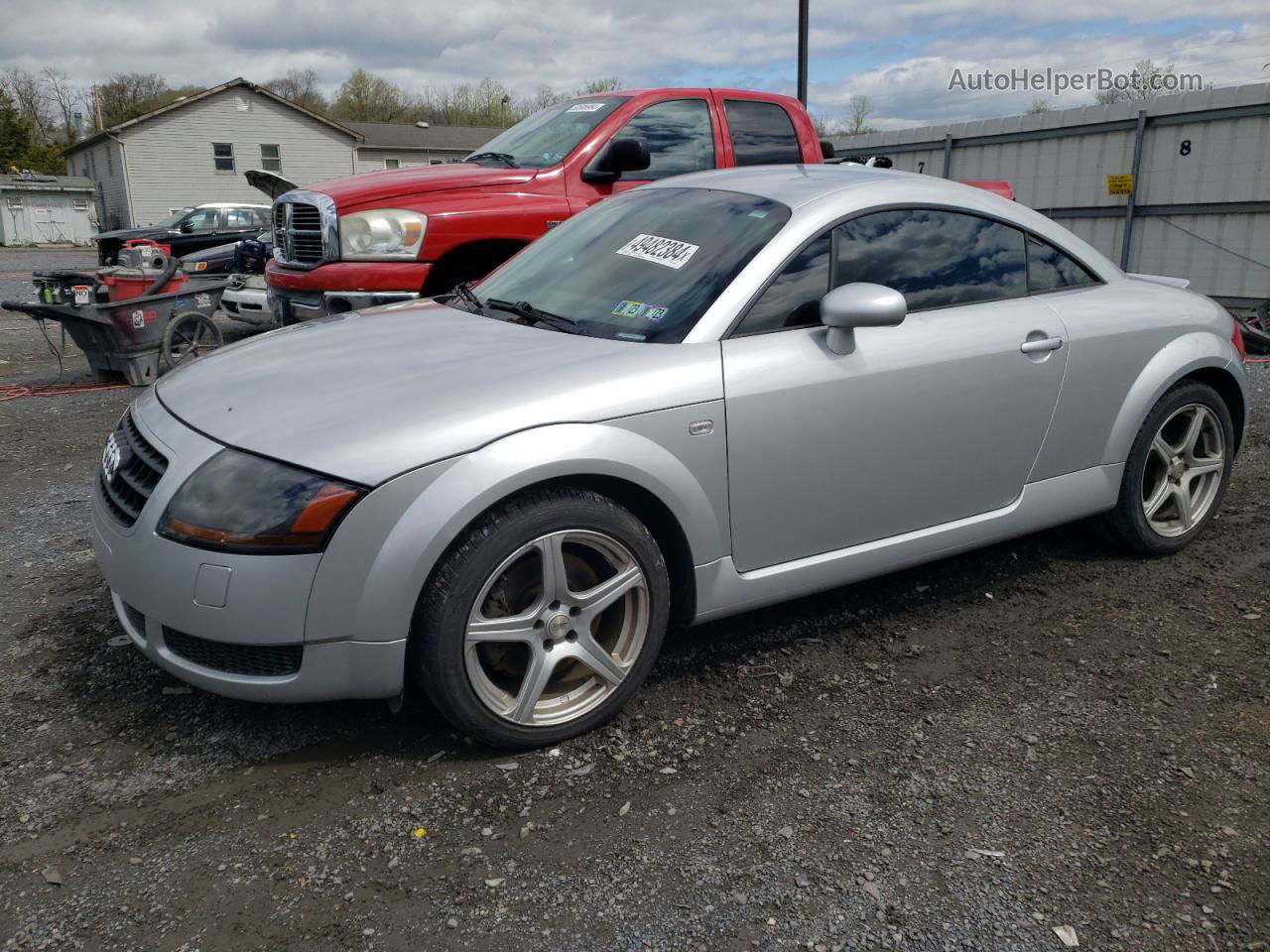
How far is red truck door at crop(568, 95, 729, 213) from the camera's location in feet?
22.4

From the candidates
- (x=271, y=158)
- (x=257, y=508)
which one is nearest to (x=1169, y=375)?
(x=257, y=508)

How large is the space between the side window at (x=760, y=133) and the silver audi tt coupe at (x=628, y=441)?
3.30 metres

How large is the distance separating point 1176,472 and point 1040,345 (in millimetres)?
1180

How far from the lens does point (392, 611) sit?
8.78 feet

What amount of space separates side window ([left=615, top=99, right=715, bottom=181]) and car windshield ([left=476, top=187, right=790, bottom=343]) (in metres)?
2.93

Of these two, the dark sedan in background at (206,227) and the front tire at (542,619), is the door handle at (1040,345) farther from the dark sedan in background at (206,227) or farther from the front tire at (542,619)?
the dark sedan in background at (206,227)

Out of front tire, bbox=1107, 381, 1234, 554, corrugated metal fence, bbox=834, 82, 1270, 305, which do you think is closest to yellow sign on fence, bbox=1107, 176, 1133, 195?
corrugated metal fence, bbox=834, 82, 1270, 305

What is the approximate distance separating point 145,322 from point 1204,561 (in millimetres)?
7956

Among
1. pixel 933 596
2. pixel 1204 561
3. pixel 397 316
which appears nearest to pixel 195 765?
pixel 397 316

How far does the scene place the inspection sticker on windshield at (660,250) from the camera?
347cm

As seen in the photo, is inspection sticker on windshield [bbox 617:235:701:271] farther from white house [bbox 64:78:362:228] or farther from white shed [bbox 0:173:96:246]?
white shed [bbox 0:173:96:246]

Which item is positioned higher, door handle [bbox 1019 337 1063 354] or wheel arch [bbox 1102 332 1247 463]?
door handle [bbox 1019 337 1063 354]

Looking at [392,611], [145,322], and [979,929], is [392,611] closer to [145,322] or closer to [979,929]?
[979,929]

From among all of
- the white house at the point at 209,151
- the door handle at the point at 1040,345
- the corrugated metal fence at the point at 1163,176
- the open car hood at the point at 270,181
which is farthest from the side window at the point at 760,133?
the white house at the point at 209,151
